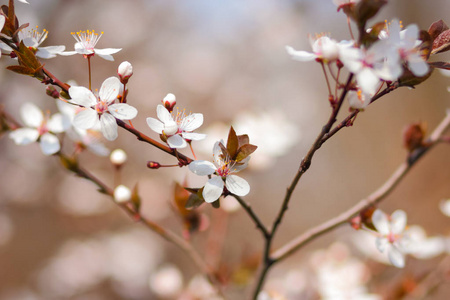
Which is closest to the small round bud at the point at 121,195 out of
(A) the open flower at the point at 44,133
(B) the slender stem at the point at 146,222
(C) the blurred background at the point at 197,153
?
(B) the slender stem at the point at 146,222

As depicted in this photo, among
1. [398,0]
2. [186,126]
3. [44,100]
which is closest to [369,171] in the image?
[398,0]

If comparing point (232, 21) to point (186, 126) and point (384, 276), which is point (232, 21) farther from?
point (186, 126)

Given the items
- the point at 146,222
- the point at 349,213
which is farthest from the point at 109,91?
the point at 349,213

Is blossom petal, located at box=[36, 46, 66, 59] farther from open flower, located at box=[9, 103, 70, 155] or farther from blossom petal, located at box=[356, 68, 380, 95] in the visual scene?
blossom petal, located at box=[356, 68, 380, 95]

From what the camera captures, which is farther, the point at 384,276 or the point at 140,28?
the point at 140,28

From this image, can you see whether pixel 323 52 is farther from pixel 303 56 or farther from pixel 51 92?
pixel 51 92

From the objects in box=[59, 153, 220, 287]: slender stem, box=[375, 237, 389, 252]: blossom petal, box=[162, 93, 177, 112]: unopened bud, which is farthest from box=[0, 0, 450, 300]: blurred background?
box=[162, 93, 177, 112]: unopened bud
